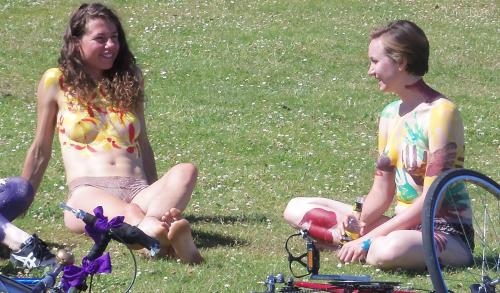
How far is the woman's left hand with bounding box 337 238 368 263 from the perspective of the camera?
613 cm

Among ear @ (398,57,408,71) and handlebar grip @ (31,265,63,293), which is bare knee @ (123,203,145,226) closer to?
ear @ (398,57,408,71)

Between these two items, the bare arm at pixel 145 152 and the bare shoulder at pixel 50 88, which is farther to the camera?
the bare arm at pixel 145 152

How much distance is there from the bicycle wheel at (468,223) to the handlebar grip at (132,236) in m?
1.43

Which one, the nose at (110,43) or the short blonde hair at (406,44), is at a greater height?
the short blonde hair at (406,44)

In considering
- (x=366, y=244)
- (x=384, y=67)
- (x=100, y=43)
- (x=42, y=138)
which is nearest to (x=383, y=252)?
(x=366, y=244)

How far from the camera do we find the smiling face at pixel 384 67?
605 centimetres


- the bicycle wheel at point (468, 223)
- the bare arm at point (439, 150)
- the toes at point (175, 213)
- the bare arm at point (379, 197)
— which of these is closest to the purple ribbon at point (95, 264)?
the bicycle wheel at point (468, 223)

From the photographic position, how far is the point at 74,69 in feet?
23.0

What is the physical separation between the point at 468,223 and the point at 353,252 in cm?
67

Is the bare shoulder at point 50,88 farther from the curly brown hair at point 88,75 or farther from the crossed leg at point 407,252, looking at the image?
the crossed leg at point 407,252

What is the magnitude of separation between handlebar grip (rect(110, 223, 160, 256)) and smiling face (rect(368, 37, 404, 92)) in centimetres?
280

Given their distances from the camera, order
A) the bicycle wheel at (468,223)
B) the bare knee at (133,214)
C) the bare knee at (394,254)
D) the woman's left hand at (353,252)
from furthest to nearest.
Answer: the bare knee at (133,214) → the woman's left hand at (353,252) → the bare knee at (394,254) → the bicycle wheel at (468,223)

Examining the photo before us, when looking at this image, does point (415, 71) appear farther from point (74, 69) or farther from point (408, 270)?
point (74, 69)

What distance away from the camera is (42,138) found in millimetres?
7008
